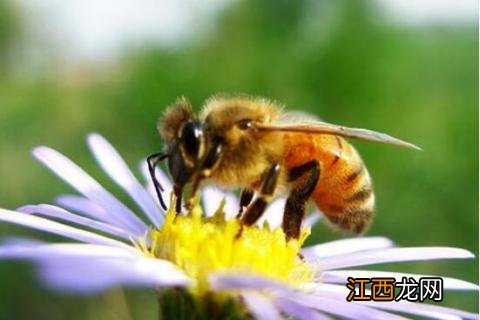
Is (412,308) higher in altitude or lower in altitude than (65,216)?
lower

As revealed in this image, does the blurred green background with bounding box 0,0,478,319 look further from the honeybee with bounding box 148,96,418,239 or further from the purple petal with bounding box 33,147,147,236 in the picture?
the honeybee with bounding box 148,96,418,239

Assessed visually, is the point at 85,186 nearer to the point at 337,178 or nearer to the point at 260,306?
the point at 337,178

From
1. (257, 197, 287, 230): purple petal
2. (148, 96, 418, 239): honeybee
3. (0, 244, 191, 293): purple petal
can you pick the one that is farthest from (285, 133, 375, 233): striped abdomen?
(0, 244, 191, 293): purple petal

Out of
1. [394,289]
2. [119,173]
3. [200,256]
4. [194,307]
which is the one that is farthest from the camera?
[119,173]

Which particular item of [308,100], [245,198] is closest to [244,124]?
[245,198]

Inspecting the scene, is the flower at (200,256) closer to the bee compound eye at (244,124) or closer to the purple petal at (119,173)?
the purple petal at (119,173)

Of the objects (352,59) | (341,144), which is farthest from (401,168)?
(341,144)

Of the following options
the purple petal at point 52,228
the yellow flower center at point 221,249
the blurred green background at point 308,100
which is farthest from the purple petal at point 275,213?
the blurred green background at point 308,100

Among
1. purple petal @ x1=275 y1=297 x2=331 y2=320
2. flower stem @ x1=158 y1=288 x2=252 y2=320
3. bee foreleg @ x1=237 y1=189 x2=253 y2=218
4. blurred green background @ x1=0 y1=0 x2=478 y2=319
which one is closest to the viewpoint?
purple petal @ x1=275 y1=297 x2=331 y2=320
